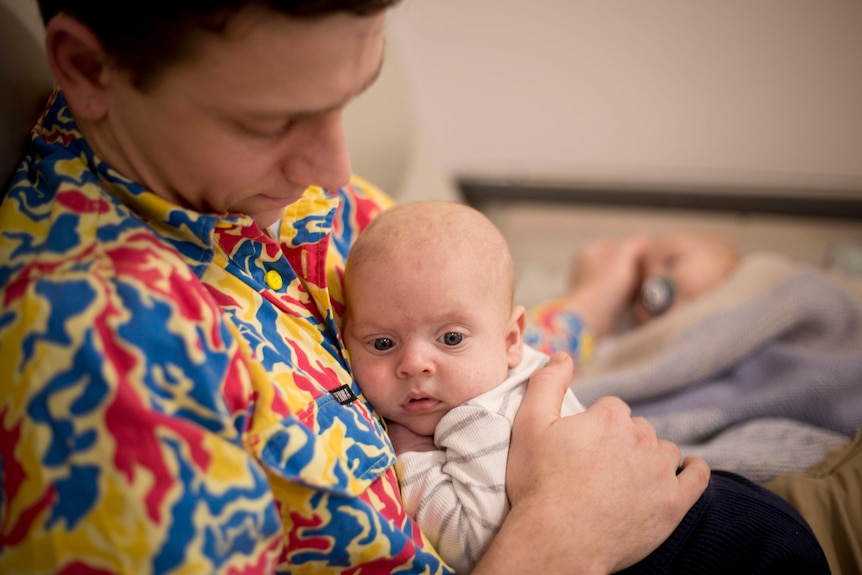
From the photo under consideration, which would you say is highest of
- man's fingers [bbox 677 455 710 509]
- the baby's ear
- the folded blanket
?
the baby's ear

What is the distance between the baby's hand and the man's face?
1.10 feet

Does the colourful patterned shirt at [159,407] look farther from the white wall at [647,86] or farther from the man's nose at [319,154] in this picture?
the white wall at [647,86]

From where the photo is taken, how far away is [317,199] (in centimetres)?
95

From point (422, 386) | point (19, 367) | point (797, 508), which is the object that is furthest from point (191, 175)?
point (797, 508)

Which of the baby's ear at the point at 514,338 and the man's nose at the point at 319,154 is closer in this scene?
the man's nose at the point at 319,154

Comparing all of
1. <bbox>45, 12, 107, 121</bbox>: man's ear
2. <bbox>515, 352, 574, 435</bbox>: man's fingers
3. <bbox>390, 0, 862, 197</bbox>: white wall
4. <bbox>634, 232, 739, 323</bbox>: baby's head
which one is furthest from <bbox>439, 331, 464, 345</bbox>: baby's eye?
<bbox>390, 0, 862, 197</bbox>: white wall

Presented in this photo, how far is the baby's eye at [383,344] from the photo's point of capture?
0.92 meters

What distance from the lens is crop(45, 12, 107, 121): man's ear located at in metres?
0.66

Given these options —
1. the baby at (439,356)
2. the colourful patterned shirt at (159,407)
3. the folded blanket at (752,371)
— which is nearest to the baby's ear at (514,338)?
the baby at (439,356)

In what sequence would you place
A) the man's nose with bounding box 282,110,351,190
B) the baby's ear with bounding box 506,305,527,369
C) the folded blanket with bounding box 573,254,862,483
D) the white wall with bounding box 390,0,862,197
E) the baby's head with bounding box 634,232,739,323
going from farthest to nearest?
the white wall with bounding box 390,0,862,197 → the baby's head with bounding box 634,232,739,323 → the folded blanket with bounding box 573,254,862,483 → the baby's ear with bounding box 506,305,527,369 → the man's nose with bounding box 282,110,351,190

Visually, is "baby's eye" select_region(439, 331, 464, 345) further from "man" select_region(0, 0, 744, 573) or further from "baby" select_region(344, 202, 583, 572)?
"man" select_region(0, 0, 744, 573)

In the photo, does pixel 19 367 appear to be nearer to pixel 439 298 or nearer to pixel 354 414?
pixel 354 414

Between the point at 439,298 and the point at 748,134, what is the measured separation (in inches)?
73.9

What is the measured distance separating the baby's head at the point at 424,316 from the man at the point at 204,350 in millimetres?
47
